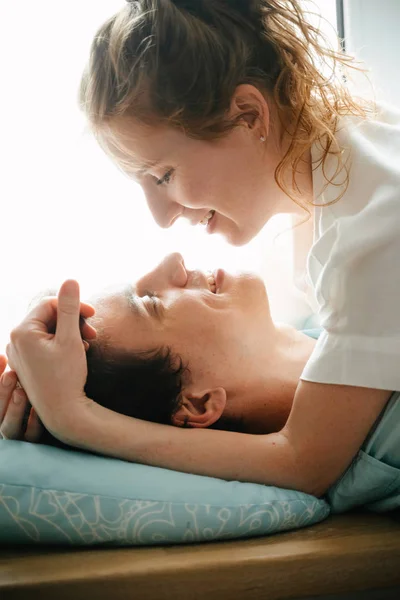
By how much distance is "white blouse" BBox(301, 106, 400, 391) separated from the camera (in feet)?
3.54

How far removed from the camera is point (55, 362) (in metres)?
1.16

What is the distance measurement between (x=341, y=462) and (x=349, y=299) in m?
0.27

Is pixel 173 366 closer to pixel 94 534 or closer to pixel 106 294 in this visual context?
pixel 106 294

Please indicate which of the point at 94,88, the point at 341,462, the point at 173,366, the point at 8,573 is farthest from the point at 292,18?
the point at 8,573

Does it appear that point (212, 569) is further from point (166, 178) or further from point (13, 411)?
point (166, 178)

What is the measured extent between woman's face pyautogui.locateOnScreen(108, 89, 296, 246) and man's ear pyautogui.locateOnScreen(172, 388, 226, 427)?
0.34 m

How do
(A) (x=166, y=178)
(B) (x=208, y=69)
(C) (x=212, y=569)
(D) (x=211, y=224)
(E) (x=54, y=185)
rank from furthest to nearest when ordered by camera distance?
(E) (x=54, y=185), (D) (x=211, y=224), (A) (x=166, y=178), (B) (x=208, y=69), (C) (x=212, y=569)

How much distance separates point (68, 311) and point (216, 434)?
1.08 feet

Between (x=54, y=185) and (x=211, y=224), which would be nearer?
(x=211, y=224)

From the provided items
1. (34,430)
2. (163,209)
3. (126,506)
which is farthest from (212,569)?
(163,209)

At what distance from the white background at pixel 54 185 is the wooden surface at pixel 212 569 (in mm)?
807

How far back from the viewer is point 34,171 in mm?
1754

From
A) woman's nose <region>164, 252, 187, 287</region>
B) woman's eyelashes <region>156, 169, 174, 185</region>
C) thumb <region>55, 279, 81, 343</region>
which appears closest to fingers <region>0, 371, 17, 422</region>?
thumb <region>55, 279, 81, 343</region>

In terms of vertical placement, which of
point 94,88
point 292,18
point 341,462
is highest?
point 292,18
